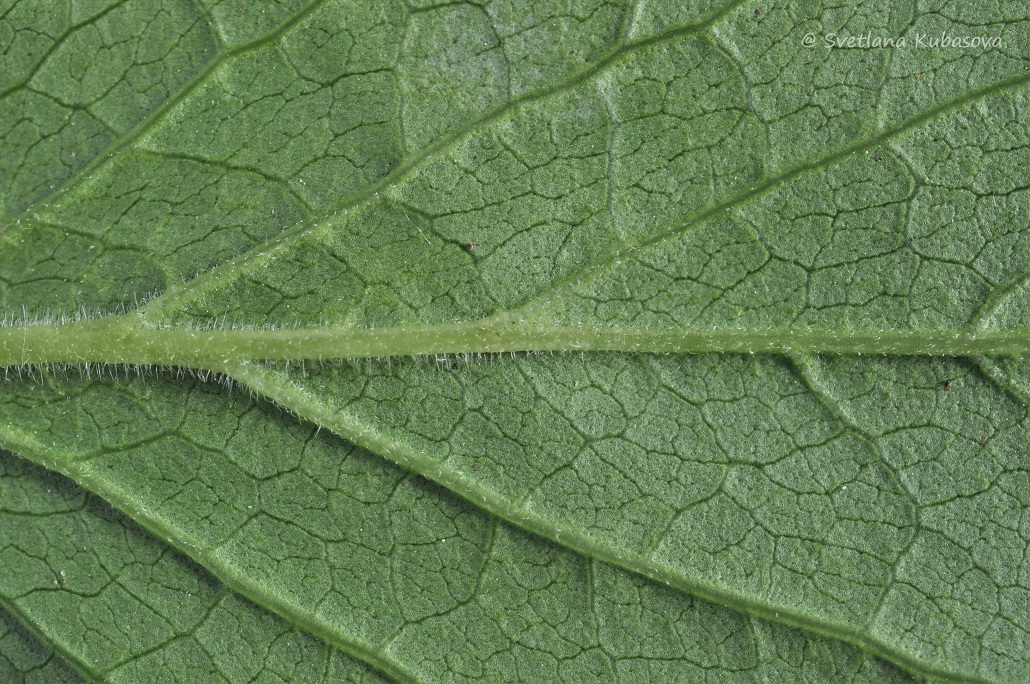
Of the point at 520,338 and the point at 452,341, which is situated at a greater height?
the point at 520,338

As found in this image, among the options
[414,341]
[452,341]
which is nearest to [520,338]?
[452,341]

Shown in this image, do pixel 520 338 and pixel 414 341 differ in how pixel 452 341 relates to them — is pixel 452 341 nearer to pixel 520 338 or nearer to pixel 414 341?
pixel 414 341

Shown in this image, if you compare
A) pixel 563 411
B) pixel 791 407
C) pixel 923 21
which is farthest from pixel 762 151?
pixel 563 411

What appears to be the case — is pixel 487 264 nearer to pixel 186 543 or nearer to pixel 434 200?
pixel 434 200
